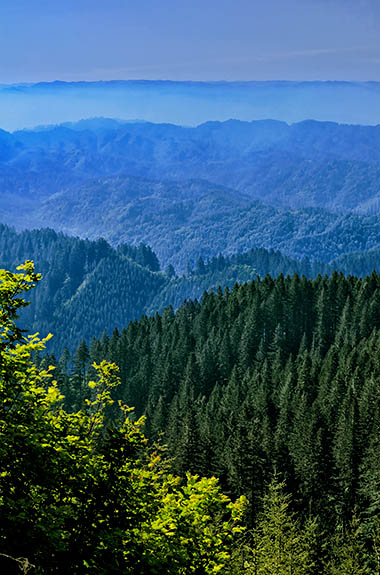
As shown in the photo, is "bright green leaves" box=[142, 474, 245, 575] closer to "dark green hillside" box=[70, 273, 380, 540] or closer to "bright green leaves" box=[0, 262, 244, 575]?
"bright green leaves" box=[0, 262, 244, 575]

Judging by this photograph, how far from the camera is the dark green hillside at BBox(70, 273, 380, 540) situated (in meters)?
83.3

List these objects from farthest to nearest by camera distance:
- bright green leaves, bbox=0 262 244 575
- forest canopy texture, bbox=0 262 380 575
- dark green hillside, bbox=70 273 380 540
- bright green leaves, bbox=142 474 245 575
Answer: dark green hillside, bbox=70 273 380 540 < bright green leaves, bbox=142 474 245 575 < forest canopy texture, bbox=0 262 380 575 < bright green leaves, bbox=0 262 244 575

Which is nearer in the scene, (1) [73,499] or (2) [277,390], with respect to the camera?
(1) [73,499]

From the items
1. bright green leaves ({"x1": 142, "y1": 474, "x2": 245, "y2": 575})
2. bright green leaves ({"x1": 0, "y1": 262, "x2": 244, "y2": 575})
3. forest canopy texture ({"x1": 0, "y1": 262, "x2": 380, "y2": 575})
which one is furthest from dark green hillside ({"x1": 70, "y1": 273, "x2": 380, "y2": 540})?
bright green leaves ({"x1": 0, "y1": 262, "x2": 244, "y2": 575})

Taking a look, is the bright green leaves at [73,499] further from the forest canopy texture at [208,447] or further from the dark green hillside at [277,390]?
the dark green hillside at [277,390]

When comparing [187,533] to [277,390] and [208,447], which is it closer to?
[208,447]

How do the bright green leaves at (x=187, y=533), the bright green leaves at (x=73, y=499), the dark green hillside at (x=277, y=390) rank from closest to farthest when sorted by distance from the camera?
the bright green leaves at (x=73, y=499) → the bright green leaves at (x=187, y=533) → the dark green hillside at (x=277, y=390)

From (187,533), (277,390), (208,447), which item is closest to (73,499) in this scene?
(187,533)

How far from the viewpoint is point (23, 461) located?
56.3ft

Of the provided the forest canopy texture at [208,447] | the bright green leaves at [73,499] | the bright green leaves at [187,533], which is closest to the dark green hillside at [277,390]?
the forest canopy texture at [208,447]

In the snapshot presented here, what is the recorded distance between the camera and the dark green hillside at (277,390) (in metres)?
83.3

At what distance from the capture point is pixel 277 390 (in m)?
126

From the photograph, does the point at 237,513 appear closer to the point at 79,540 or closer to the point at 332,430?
the point at 79,540

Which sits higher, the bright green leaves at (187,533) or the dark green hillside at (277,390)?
the dark green hillside at (277,390)
